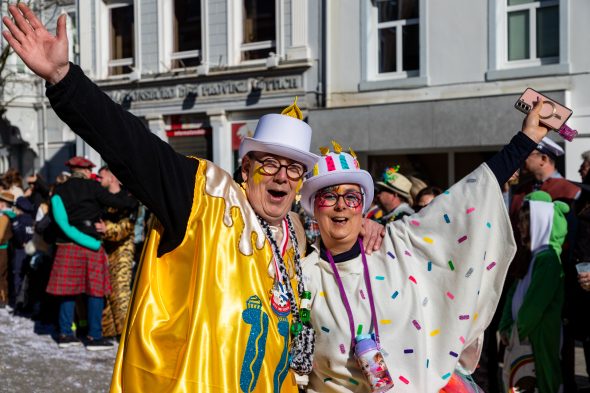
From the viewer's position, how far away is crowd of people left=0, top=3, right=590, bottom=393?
2654 mm

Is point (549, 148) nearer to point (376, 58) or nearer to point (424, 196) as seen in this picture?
point (424, 196)

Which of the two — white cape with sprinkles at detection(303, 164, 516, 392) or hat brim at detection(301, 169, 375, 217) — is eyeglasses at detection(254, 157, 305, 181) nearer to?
hat brim at detection(301, 169, 375, 217)

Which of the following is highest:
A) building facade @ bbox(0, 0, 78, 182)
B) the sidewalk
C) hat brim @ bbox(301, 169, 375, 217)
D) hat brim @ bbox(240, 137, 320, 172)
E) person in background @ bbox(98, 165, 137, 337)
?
building facade @ bbox(0, 0, 78, 182)

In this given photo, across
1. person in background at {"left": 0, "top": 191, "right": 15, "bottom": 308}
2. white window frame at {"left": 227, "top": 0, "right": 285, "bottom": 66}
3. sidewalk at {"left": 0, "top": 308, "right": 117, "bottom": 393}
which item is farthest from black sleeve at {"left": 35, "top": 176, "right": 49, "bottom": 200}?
white window frame at {"left": 227, "top": 0, "right": 285, "bottom": 66}

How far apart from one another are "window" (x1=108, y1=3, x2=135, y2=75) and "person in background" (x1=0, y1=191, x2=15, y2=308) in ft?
23.5

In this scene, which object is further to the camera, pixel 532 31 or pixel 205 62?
pixel 205 62

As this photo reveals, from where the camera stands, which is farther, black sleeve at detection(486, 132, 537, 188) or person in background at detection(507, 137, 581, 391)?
person in background at detection(507, 137, 581, 391)

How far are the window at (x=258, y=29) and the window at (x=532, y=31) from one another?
481 cm

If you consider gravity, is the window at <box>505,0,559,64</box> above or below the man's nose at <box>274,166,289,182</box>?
above

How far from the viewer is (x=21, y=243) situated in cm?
1156

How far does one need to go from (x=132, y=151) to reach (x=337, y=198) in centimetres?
109

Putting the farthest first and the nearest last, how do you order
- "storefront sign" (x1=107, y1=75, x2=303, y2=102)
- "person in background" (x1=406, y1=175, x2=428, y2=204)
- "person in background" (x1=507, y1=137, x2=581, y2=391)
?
1. "storefront sign" (x1=107, y1=75, x2=303, y2=102)
2. "person in background" (x1=406, y1=175, x2=428, y2=204)
3. "person in background" (x1=507, y1=137, x2=581, y2=391)

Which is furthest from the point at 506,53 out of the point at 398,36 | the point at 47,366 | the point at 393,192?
the point at 47,366

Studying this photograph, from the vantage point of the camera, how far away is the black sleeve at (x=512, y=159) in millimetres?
3373
